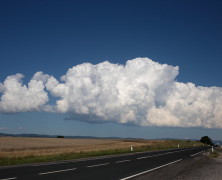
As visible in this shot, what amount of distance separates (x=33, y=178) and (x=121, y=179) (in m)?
3.67

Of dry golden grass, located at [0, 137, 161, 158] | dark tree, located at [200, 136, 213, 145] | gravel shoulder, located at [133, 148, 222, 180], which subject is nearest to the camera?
gravel shoulder, located at [133, 148, 222, 180]

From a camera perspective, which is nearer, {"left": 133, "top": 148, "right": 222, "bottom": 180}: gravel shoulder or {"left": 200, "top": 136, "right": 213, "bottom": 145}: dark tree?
{"left": 133, "top": 148, "right": 222, "bottom": 180}: gravel shoulder

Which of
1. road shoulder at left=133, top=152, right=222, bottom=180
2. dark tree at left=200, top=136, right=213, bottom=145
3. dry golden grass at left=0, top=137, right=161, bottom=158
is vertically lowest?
dark tree at left=200, top=136, right=213, bottom=145

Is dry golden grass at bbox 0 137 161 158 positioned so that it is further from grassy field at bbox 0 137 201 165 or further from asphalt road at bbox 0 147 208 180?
asphalt road at bbox 0 147 208 180

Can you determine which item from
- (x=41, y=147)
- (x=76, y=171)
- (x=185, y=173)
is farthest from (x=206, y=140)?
(x=76, y=171)

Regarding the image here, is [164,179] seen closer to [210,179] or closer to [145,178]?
[145,178]

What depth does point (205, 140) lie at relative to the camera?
409 feet

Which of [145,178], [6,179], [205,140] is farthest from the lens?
[205,140]

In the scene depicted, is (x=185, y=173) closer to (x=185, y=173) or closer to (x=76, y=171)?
(x=185, y=173)

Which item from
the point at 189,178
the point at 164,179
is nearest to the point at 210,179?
the point at 189,178

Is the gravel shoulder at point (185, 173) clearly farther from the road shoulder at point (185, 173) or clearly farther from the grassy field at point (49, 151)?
the grassy field at point (49, 151)

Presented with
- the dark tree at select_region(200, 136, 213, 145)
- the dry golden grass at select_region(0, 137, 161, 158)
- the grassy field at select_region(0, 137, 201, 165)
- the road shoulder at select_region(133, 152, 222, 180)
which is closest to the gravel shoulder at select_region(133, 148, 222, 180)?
the road shoulder at select_region(133, 152, 222, 180)

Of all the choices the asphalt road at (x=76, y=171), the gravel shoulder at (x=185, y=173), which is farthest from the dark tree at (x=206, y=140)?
the gravel shoulder at (x=185, y=173)

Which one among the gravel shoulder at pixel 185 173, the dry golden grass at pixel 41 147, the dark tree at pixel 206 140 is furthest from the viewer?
the dark tree at pixel 206 140
